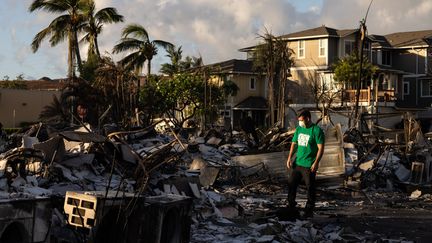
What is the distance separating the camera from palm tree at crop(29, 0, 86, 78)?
40.0m

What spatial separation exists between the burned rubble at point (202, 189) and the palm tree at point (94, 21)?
75.9ft

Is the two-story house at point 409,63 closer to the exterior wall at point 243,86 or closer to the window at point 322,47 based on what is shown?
the window at point 322,47

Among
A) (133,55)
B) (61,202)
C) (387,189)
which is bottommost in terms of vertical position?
(387,189)

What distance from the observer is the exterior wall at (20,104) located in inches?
1912

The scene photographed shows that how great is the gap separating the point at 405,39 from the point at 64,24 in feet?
90.6

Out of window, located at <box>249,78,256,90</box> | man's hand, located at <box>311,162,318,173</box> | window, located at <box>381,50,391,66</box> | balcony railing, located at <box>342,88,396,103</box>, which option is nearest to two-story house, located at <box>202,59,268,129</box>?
window, located at <box>249,78,256,90</box>

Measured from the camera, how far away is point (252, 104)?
50.9 m

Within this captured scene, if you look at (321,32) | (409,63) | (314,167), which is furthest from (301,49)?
(314,167)

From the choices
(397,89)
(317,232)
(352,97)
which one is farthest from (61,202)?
Answer: (397,89)

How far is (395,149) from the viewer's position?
60.2 feet

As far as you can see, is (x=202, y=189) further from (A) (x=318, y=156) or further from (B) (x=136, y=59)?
(B) (x=136, y=59)

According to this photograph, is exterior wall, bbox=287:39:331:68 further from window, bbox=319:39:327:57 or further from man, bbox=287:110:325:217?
man, bbox=287:110:325:217

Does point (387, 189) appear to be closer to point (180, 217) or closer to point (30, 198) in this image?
point (180, 217)

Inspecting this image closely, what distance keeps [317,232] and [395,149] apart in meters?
10.6
